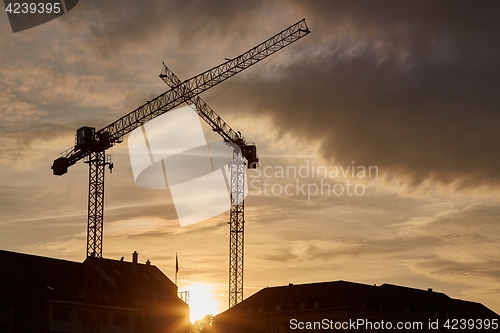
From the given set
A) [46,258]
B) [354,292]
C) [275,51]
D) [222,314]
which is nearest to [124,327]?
[46,258]

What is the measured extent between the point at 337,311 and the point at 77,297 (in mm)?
37578

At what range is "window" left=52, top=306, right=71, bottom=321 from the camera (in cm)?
8675

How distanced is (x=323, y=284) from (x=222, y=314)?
18.2 meters

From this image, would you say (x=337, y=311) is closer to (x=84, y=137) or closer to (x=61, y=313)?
(x=61, y=313)

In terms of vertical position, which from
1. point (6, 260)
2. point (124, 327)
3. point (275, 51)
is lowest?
point (124, 327)

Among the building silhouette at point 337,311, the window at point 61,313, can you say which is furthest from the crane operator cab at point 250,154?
the window at point 61,313

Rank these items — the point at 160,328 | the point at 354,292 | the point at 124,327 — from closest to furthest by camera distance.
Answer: the point at 124,327 → the point at 160,328 → the point at 354,292

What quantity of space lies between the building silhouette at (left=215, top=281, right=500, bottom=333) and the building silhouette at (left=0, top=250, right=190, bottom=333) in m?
13.0

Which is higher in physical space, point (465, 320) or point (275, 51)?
point (275, 51)

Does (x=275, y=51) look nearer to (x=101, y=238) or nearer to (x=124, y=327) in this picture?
(x=101, y=238)

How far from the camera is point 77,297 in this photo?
9131 centimetres

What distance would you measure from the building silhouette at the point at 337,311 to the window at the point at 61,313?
3461cm

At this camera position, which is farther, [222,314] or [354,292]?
[222,314]

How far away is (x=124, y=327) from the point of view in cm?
9519
